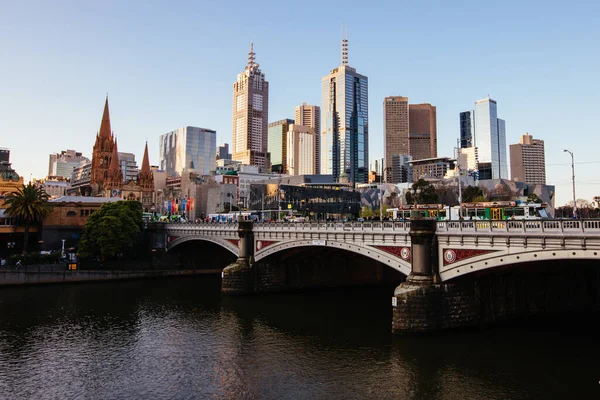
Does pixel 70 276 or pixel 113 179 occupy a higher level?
pixel 113 179

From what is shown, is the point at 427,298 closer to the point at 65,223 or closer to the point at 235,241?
the point at 235,241

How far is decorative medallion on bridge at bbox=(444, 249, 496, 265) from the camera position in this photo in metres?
32.9

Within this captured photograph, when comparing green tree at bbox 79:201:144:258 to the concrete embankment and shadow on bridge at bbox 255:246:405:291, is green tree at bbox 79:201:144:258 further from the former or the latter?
shadow on bridge at bbox 255:246:405:291

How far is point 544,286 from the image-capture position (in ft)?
136

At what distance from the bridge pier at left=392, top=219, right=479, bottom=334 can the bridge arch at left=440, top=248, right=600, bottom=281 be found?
3.48ft

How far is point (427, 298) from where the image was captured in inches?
1355

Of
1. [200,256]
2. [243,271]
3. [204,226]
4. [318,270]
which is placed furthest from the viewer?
[200,256]

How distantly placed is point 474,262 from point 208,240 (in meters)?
45.3

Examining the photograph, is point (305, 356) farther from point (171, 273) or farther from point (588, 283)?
point (171, 273)

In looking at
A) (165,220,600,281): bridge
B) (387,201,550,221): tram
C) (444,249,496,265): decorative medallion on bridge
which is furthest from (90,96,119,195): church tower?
(444,249,496,265): decorative medallion on bridge

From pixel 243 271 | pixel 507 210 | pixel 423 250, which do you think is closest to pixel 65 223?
pixel 243 271

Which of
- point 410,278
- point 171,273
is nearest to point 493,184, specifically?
point 171,273

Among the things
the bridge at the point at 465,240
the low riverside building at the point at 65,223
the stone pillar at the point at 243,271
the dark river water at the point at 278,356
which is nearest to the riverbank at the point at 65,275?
the dark river water at the point at 278,356

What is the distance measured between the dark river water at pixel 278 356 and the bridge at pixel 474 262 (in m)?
1.90
